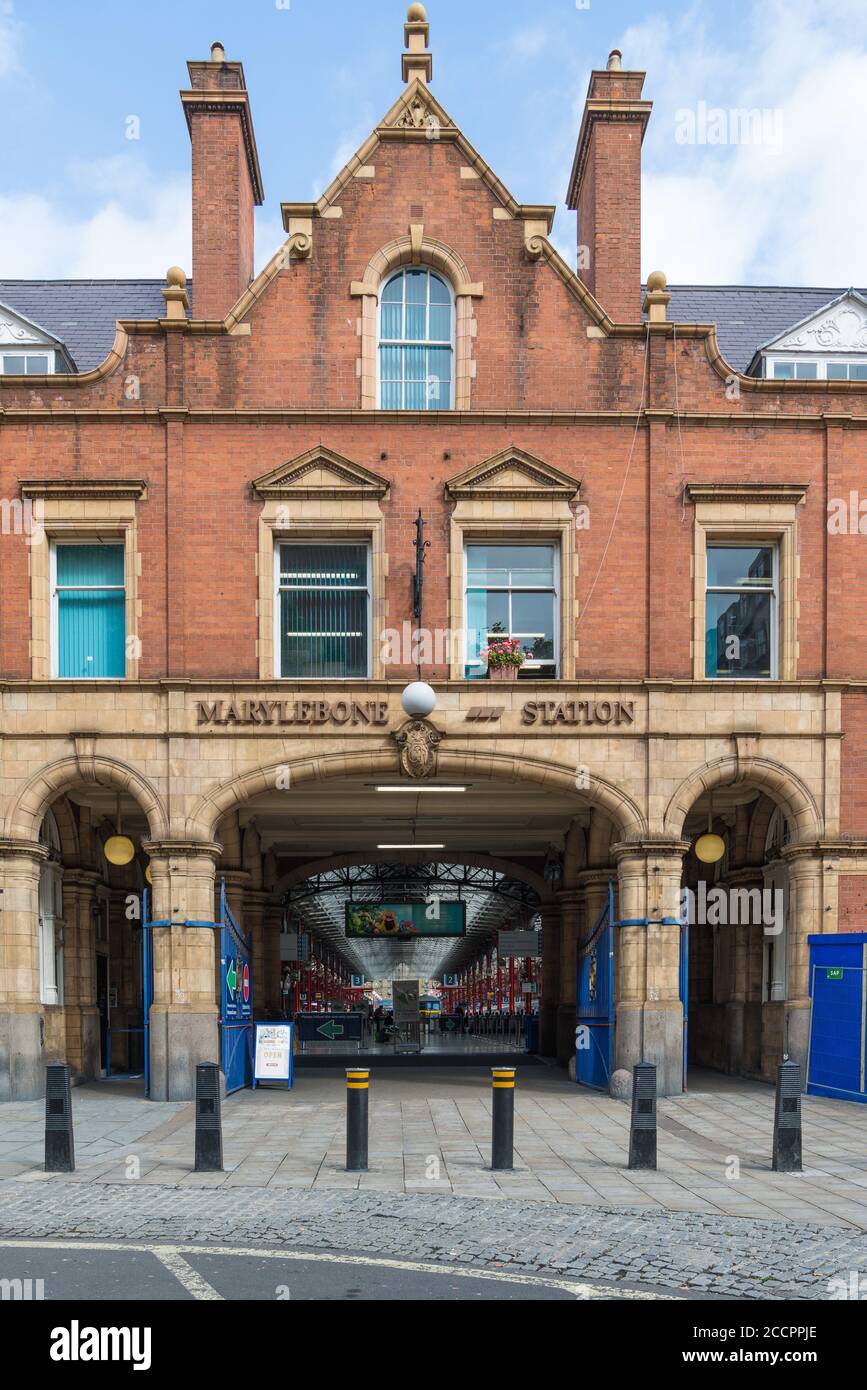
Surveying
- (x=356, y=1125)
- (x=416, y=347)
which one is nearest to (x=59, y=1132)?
(x=356, y=1125)

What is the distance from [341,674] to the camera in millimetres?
20203

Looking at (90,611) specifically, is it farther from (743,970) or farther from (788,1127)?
(788,1127)

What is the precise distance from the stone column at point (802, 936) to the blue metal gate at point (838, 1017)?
12 centimetres

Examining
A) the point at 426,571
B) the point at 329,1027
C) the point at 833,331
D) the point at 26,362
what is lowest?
the point at 329,1027

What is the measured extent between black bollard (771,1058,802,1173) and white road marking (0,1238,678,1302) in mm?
4892

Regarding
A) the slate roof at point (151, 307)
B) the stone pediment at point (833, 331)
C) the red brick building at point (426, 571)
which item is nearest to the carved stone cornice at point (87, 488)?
the red brick building at point (426, 571)

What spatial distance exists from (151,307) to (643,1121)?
Answer: 58.6 ft

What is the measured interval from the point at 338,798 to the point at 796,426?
9314 millimetres

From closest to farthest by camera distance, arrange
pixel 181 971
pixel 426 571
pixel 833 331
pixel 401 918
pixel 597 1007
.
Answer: pixel 181 971, pixel 426 571, pixel 597 1007, pixel 833 331, pixel 401 918

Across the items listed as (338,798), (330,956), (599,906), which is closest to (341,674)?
(338,798)

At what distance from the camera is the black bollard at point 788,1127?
12.6 m

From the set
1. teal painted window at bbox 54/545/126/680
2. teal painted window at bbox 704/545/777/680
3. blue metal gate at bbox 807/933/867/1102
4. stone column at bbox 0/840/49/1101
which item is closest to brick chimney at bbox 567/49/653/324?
teal painted window at bbox 704/545/777/680

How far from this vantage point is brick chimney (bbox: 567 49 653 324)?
21.8m

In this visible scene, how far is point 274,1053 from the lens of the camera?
803 inches
